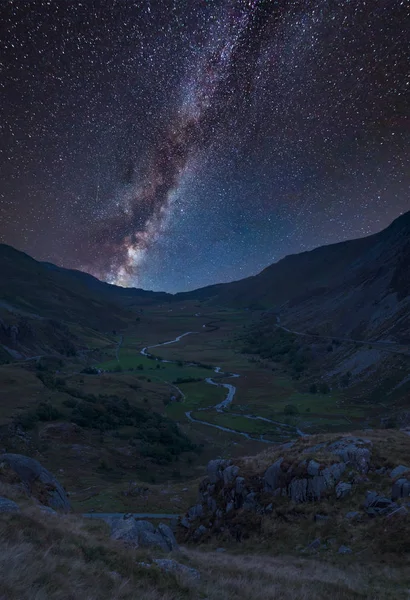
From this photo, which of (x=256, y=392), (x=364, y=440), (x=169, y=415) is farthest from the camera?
(x=256, y=392)

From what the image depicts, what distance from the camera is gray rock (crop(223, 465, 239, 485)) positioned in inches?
1062

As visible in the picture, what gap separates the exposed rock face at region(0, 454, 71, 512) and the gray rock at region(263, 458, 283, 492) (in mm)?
13515

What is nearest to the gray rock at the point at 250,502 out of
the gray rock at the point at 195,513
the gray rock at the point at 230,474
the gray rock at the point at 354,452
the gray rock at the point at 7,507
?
the gray rock at the point at 230,474

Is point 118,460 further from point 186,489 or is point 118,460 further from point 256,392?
point 256,392

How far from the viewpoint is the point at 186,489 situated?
127ft

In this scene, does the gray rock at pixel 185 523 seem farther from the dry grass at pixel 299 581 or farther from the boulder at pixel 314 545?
the dry grass at pixel 299 581

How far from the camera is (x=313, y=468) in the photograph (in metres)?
23.5

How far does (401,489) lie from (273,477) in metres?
8.21

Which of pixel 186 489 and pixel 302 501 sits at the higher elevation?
pixel 302 501

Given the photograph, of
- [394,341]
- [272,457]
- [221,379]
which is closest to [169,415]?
[221,379]

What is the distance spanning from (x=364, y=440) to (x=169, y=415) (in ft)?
211

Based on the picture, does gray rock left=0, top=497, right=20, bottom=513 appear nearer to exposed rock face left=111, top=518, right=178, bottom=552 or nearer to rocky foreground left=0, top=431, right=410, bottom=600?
rocky foreground left=0, top=431, right=410, bottom=600

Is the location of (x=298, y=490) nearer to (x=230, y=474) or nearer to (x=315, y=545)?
(x=315, y=545)

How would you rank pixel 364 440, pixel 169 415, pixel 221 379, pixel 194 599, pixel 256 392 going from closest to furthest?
pixel 194 599
pixel 364 440
pixel 169 415
pixel 256 392
pixel 221 379
